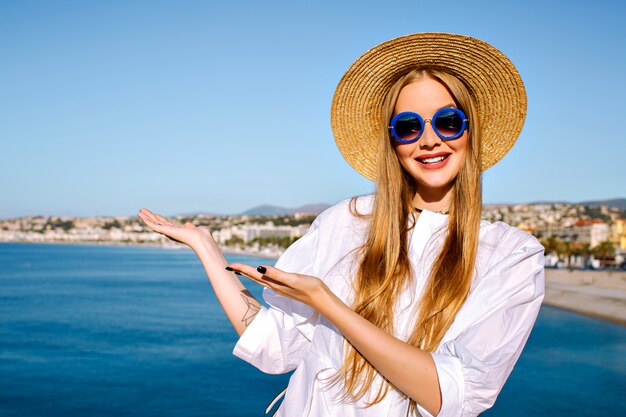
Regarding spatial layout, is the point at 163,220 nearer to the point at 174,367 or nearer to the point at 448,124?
the point at 448,124

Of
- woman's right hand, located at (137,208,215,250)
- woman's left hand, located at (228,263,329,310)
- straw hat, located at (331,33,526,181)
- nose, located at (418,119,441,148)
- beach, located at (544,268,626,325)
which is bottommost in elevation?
Result: beach, located at (544,268,626,325)

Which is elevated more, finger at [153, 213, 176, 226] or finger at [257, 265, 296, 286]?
finger at [153, 213, 176, 226]

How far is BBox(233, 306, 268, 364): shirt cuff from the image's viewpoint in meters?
1.40

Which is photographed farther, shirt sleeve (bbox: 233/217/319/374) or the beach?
the beach

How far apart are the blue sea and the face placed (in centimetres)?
1407

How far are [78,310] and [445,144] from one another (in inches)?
1341

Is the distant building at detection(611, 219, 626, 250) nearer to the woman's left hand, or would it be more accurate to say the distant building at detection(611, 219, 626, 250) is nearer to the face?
the face

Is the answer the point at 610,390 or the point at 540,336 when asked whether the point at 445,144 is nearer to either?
the point at 610,390

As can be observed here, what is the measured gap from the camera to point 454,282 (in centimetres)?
126

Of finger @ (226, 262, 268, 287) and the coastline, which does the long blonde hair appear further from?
the coastline

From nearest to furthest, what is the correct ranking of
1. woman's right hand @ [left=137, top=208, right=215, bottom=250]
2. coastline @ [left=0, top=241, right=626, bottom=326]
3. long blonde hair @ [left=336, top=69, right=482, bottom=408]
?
long blonde hair @ [left=336, top=69, right=482, bottom=408]
woman's right hand @ [left=137, top=208, right=215, bottom=250]
coastline @ [left=0, top=241, right=626, bottom=326]

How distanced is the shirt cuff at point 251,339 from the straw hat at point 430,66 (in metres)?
0.47

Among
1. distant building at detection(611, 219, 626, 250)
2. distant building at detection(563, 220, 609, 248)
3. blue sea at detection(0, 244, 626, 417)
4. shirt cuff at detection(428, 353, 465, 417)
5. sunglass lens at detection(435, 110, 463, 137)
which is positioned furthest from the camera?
distant building at detection(563, 220, 609, 248)

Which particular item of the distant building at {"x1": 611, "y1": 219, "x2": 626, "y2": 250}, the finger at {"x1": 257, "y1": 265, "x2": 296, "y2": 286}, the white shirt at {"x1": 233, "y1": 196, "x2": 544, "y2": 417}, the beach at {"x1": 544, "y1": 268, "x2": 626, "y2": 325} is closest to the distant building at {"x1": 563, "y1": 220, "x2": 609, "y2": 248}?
the distant building at {"x1": 611, "y1": 219, "x2": 626, "y2": 250}
